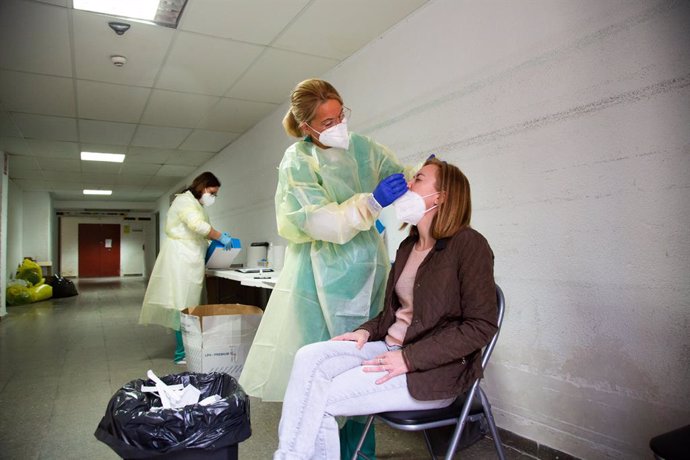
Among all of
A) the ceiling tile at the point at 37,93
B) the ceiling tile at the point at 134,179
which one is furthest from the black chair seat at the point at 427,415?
the ceiling tile at the point at 134,179

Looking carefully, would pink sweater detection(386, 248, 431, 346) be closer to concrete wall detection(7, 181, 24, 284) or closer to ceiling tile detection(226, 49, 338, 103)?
ceiling tile detection(226, 49, 338, 103)

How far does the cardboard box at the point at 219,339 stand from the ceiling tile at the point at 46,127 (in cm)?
334

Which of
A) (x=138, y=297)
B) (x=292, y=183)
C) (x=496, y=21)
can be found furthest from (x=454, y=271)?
(x=138, y=297)

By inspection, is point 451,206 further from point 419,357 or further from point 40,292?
point 40,292

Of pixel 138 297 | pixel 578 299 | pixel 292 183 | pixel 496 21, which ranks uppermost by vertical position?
pixel 496 21

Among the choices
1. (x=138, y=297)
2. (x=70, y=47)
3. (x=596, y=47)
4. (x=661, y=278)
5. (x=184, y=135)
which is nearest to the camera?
(x=661, y=278)

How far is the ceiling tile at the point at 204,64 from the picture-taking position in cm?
321

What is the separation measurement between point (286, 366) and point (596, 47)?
168 centimetres

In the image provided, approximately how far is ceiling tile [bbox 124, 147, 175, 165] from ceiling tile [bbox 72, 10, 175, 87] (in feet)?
9.05

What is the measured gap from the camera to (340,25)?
9.71 feet

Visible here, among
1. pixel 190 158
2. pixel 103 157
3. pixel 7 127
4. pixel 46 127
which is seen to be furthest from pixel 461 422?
pixel 103 157

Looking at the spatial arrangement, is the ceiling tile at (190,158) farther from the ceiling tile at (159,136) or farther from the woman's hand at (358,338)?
the woman's hand at (358,338)

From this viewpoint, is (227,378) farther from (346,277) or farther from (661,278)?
(661,278)

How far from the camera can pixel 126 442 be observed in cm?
125
